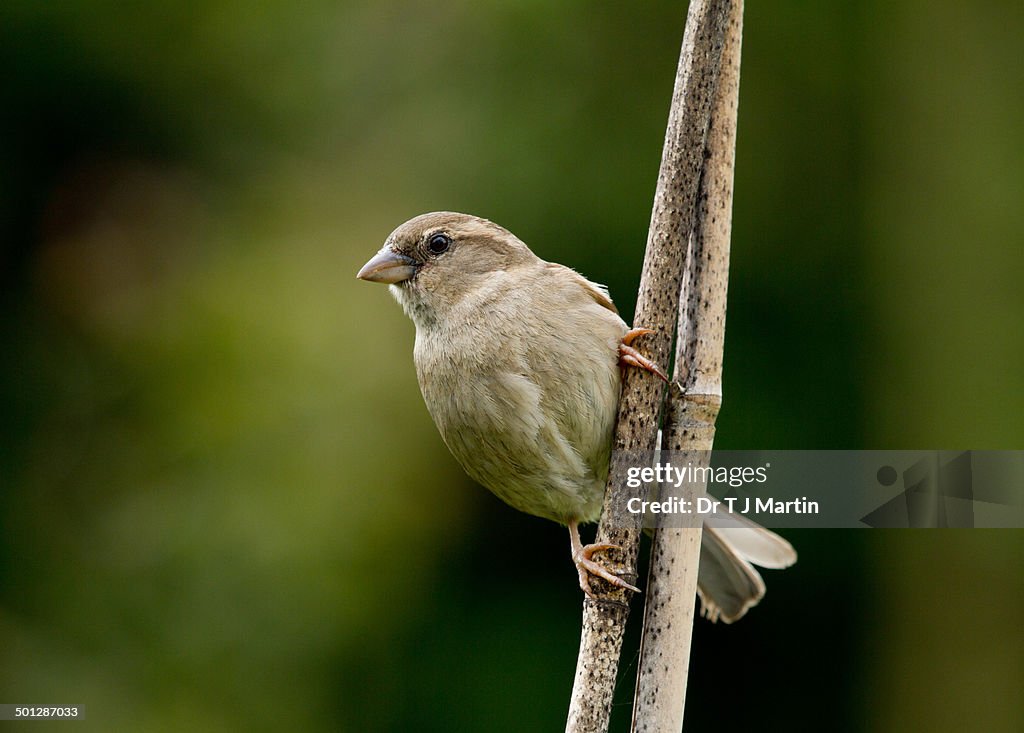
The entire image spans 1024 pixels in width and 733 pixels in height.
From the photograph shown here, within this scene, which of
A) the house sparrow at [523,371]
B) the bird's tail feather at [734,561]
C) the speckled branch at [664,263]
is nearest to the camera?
the speckled branch at [664,263]

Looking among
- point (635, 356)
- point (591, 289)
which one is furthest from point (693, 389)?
point (591, 289)

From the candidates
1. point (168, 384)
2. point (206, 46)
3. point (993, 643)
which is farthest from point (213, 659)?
point (993, 643)

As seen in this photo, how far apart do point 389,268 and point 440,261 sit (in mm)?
134

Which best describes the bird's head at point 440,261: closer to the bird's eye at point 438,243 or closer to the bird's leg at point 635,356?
the bird's eye at point 438,243

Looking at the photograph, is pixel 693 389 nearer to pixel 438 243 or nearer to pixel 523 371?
pixel 523 371

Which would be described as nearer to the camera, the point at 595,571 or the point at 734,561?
the point at 595,571

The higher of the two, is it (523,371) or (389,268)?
(389,268)

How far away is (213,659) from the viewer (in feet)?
11.5

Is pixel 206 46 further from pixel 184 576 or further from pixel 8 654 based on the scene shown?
pixel 8 654

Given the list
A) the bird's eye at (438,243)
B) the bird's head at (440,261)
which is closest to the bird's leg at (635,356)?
the bird's head at (440,261)

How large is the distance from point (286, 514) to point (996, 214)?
3029 mm

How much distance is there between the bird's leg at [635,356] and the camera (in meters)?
1.91

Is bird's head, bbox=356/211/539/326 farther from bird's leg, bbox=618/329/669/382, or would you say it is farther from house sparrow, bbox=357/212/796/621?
bird's leg, bbox=618/329/669/382

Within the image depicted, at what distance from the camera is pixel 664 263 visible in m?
1.83
